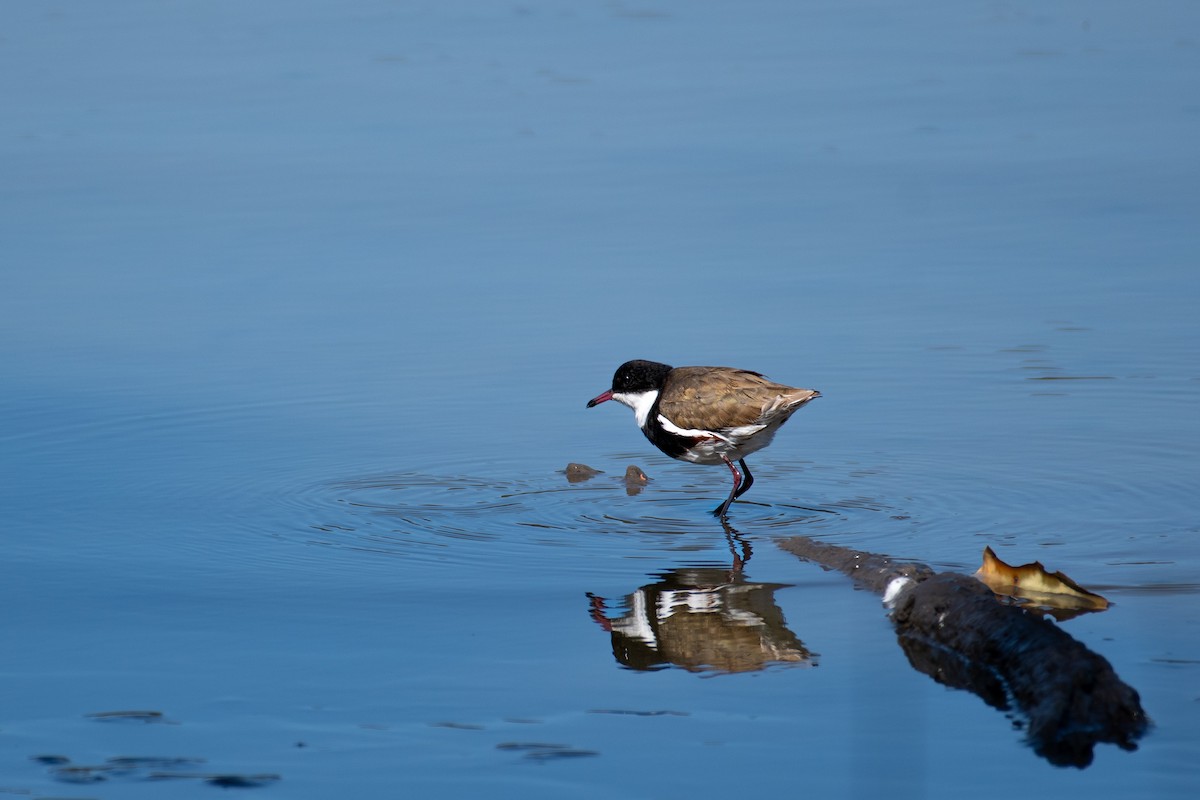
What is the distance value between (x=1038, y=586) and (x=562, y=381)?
439 cm

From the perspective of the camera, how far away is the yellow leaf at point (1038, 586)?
6535 millimetres

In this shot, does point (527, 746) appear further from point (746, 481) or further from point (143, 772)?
point (746, 481)

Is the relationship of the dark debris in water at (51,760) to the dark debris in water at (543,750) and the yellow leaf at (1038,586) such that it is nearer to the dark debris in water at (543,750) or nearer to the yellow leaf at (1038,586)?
the dark debris in water at (543,750)

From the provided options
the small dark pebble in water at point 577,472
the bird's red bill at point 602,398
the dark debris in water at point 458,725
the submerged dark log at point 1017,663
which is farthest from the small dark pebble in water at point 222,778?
the bird's red bill at point 602,398

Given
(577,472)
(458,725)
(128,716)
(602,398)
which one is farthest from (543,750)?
(602,398)

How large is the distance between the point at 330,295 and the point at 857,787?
25.7ft

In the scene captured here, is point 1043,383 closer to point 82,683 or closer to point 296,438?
point 296,438

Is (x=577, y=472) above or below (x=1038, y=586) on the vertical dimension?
above

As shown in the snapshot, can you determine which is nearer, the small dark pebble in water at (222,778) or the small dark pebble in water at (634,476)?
the small dark pebble in water at (222,778)

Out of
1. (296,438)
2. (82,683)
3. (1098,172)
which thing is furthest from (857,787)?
(1098,172)

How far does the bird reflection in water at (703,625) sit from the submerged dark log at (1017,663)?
0.44 metres

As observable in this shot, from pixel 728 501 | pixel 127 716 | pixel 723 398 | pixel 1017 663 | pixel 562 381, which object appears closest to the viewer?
pixel 1017 663

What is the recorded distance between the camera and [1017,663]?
5.51 metres

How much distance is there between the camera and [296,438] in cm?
959
